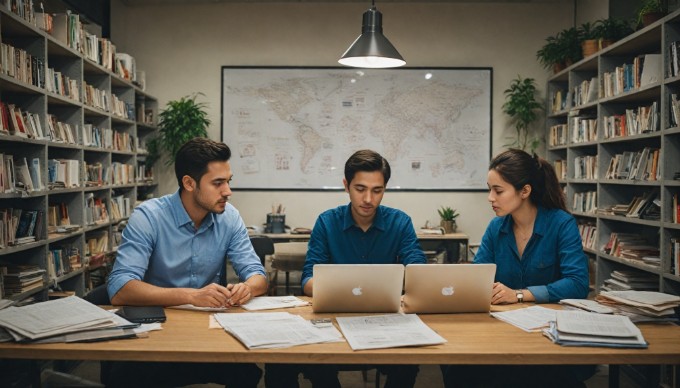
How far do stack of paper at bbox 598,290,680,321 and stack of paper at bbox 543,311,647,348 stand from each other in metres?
0.16

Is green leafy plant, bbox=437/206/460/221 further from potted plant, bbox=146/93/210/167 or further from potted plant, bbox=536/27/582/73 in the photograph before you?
potted plant, bbox=146/93/210/167

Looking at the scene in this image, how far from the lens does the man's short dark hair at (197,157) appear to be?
2.37 metres

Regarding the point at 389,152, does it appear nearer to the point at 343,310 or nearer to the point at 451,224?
the point at 451,224

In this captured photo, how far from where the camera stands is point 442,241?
5.75 meters

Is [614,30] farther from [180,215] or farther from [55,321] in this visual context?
[55,321]

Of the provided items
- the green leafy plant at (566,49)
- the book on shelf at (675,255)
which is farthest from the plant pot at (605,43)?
the book on shelf at (675,255)

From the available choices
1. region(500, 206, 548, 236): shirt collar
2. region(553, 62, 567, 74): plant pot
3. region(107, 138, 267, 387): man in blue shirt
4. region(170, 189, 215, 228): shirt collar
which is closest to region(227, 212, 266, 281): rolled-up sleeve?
region(107, 138, 267, 387): man in blue shirt

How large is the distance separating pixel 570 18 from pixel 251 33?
11.3 ft

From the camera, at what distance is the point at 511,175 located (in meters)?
2.41

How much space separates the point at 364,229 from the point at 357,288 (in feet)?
2.40

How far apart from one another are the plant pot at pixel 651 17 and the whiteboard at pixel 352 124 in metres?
2.24

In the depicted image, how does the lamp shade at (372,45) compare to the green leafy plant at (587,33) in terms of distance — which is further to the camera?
the green leafy plant at (587,33)

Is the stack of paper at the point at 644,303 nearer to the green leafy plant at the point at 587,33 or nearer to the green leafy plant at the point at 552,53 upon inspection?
the green leafy plant at the point at 587,33

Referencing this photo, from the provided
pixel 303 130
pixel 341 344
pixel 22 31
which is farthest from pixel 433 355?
pixel 303 130
